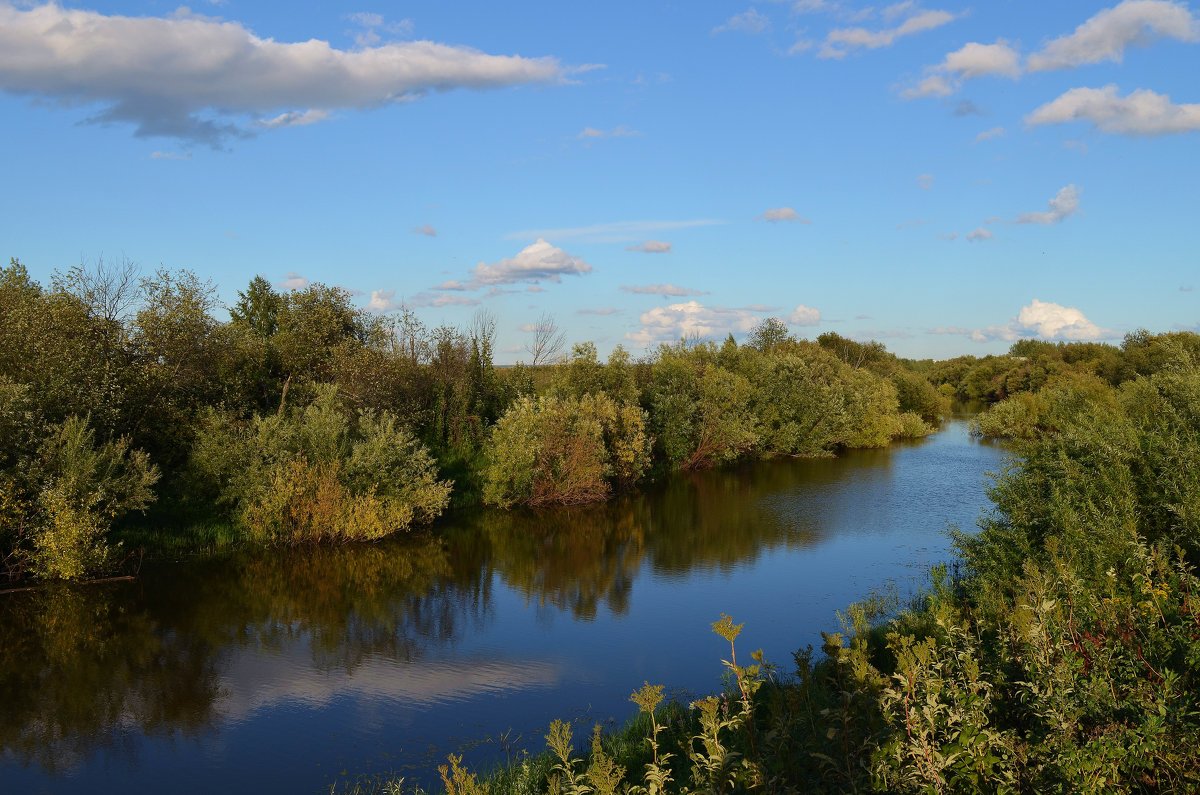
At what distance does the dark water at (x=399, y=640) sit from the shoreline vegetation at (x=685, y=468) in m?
1.31

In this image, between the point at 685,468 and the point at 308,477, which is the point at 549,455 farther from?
the point at 685,468

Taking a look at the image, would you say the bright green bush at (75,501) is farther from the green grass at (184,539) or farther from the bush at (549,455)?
the bush at (549,455)

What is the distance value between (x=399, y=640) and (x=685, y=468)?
2527 cm

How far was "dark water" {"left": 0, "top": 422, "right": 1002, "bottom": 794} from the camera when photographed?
36.6 feet

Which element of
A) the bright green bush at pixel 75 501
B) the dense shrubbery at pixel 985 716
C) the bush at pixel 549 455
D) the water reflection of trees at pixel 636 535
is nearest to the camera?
the dense shrubbery at pixel 985 716

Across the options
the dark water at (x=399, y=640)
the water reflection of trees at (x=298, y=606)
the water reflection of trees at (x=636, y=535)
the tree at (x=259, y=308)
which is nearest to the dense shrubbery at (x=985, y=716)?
the dark water at (x=399, y=640)

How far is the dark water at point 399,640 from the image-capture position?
11.1m

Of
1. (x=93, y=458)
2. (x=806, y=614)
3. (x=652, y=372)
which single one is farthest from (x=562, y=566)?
(x=652, y=372)

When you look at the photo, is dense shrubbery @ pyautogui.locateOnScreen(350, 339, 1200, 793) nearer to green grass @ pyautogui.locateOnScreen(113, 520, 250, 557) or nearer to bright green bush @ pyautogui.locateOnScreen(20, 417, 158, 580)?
bright green bush @ pyautogui.locateOnScreen(20, 417, 158, 580)

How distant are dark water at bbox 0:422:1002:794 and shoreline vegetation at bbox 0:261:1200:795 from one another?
4.30ft

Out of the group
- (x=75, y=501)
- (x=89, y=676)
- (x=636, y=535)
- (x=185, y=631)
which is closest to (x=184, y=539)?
(x=75, y=501)

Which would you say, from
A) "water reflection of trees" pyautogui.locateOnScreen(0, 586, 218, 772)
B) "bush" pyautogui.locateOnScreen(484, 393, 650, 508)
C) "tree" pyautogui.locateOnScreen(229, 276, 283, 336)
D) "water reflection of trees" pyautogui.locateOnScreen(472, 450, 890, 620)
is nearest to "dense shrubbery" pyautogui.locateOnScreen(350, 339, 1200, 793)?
"water reflection of trees" pyautogui.locateOnScreen(0, 586, 218, 772)

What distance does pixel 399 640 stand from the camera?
15.7 metres

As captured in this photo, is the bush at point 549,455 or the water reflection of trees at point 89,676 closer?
the water reflection of trees at point 89,676
